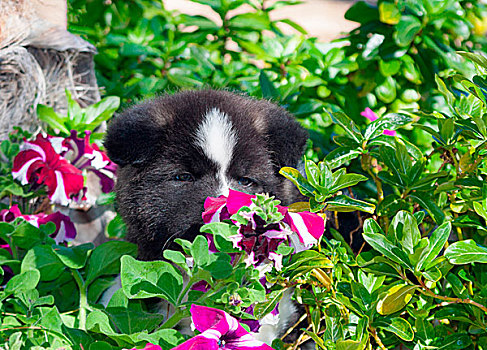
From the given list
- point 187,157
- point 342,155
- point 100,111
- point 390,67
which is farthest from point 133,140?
point 390,67

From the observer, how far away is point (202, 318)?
122 centimetres

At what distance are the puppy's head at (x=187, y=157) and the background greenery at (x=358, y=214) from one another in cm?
15

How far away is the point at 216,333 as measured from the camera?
46.6 inches

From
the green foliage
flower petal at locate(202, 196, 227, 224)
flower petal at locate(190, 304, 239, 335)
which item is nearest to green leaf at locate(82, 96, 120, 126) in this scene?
the green foliage

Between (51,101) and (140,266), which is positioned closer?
(140,266)

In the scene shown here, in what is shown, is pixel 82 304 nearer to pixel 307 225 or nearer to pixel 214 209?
pixel 214 209

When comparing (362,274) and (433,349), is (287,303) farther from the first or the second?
(433,349)

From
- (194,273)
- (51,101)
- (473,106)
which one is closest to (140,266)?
(194,273)

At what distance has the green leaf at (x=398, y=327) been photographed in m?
1.41

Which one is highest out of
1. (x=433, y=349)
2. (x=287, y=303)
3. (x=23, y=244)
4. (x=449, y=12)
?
(x=449, y=12)

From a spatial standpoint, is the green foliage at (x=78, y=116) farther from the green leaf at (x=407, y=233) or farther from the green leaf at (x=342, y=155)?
the green leaf at (x=407, y=233)

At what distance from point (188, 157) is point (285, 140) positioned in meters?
0.34

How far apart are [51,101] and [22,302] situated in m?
1.35

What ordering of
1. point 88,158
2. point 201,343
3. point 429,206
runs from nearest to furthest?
point 201,343, point 429,206, point 88,158
